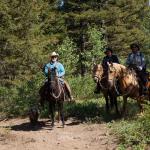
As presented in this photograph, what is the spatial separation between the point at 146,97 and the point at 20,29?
1299 centimetres

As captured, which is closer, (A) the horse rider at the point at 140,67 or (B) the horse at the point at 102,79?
(B) the horse at the point at 102,79

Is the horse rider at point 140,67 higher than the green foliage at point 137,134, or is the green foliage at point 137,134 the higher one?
the horse rider at point 140,67

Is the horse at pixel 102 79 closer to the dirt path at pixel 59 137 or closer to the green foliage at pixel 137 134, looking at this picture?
the dirt path at pixel 59 137

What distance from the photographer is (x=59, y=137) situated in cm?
1398

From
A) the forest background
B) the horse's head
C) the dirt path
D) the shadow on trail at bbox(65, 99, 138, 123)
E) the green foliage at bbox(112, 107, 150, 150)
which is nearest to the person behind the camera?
the green foliage at bbox(112, 107, 150, 150)

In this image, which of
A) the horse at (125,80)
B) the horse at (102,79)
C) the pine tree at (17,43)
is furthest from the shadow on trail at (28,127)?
the pine tree at (17,43)

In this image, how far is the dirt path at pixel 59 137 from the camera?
12.6 metres

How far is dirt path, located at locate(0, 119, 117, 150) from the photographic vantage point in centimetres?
1255

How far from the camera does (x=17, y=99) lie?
2034 centimetres

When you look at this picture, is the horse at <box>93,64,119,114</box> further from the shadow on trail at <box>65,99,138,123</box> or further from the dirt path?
the dirt path

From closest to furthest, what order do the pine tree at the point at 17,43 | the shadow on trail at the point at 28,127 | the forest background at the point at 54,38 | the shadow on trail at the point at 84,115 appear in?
the shadow on trail at the point at 28,127 < the shadow on trail at the point at 84,115 < the forest background at the point at 54,38 < the pine tree at the point at 17,43

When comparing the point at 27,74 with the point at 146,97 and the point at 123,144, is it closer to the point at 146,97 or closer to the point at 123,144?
the point at 146,97

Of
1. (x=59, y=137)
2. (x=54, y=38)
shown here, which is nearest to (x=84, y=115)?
(x=59, y=137)

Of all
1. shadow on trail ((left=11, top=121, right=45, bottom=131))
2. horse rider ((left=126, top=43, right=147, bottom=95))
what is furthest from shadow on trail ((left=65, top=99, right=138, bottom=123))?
shadow on trail ((left=11, top=121, right=45, bottom=131))
